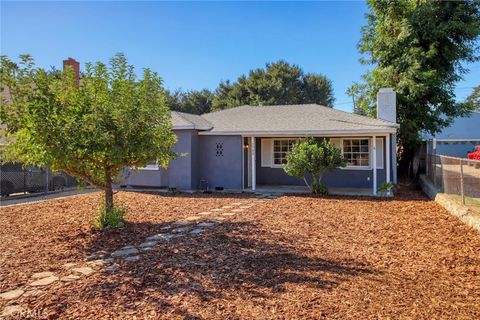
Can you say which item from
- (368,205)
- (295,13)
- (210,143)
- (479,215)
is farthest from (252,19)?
(479,215)

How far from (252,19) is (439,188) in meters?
10.4

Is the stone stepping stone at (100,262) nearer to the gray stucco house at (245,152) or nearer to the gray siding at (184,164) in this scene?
the gray stucco house at (245,152)

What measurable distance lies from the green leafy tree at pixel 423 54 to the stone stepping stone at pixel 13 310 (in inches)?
674

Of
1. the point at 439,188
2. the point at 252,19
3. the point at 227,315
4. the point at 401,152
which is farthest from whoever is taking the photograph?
the point at 401,152

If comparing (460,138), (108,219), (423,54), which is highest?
(423,54)

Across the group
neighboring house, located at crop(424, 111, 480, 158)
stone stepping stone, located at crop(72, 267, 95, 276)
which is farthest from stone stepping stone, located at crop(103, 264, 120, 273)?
neighboring house, located at crop(424, 111, 480, 158)

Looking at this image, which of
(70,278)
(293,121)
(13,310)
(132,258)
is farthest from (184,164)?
(13,310)

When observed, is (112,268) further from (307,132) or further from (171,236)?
(307,132)

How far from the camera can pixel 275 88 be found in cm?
3600

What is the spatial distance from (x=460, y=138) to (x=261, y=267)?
112 ft

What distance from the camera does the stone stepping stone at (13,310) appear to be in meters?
3.62

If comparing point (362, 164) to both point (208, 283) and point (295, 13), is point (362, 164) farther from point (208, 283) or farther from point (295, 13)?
point (208, 283)

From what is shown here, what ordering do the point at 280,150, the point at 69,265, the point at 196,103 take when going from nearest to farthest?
the point at 69,265
the point at 280,150
the point at 196,103

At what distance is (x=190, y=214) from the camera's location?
9.23 metres
